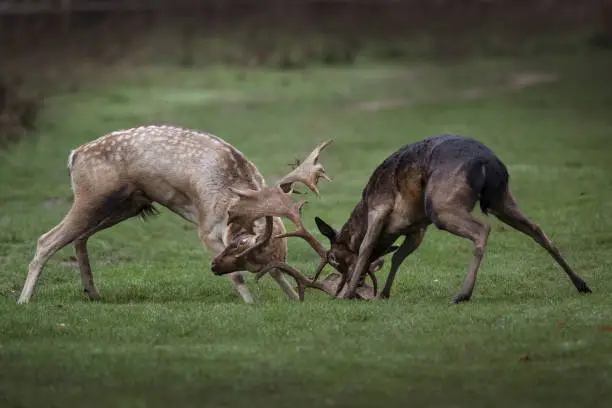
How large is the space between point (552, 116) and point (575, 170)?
6341 mm

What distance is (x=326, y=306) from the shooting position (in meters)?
11.3

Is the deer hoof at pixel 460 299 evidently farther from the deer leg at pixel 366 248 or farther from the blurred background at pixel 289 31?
the blurred background at pixel 289 31

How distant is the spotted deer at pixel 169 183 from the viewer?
39.3ft

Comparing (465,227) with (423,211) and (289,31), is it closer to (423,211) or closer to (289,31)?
(423,211)

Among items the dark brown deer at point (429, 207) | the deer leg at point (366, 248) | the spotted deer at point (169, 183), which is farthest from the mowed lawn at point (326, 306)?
the spotted deer at point (169, 183)

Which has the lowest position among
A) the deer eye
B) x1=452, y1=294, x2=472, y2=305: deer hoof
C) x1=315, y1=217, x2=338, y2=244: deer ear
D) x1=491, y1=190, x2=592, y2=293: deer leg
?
the deer eye

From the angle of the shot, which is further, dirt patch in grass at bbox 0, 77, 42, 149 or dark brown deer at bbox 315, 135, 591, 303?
dirt patch in grass at bbox 0, 77, 42, 149

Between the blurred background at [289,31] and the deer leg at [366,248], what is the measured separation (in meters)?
22.0

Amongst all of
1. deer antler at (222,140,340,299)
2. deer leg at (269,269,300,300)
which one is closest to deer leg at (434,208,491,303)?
deer antler at (222,140,340,299)

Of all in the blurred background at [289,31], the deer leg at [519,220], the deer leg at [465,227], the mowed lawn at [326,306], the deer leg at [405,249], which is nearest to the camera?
the mowed lawn at [326,306]

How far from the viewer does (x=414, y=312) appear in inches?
433

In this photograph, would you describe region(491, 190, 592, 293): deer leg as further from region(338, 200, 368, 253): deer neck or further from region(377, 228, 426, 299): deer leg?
region(338, 200, 368, 253): deer neck

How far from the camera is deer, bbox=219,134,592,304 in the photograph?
11.4 m

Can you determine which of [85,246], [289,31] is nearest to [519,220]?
[85,246]
